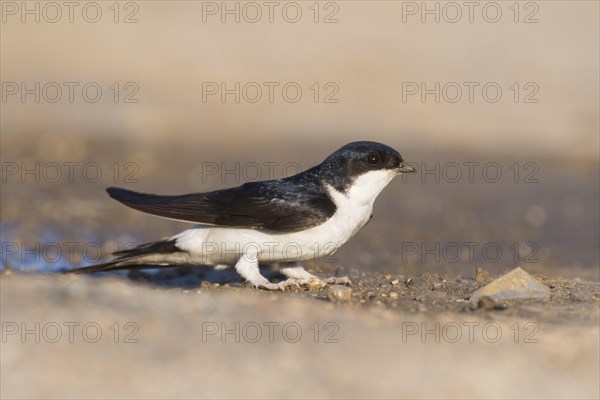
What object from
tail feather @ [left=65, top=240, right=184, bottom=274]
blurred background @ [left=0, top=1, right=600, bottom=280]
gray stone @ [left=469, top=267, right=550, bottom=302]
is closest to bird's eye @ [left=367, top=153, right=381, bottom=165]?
gray stone @ [left=469, top=267, right=550, bottom=302]

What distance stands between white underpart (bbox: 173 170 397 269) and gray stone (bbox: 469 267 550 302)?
109 cm

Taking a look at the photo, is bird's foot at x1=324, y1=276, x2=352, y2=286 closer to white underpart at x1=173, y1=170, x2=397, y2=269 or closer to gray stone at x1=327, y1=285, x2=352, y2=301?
white underpart at x1=173, y1=170, x2=397, y2=269

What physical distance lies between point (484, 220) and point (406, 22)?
10.6 meters

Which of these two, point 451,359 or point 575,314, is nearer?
point 451,359

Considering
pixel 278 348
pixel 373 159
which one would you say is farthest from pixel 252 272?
pixel 278 348

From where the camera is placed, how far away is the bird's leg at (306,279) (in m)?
8.21

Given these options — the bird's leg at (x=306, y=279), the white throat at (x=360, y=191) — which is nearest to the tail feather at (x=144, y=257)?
the bird's leg at (x=306, y=279)

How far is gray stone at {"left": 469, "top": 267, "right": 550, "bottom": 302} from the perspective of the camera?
295 inches

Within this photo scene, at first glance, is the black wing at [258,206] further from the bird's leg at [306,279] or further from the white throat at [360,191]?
the bird's leg at [306,279]

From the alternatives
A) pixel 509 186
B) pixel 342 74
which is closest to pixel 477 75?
pixel 342 74

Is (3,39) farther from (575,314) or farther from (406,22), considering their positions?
(575,314)

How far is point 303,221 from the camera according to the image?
7.97 m

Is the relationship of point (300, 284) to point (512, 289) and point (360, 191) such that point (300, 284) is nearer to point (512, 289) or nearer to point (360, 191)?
point (360, 191)

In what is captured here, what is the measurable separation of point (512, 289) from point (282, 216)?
1723 mm
